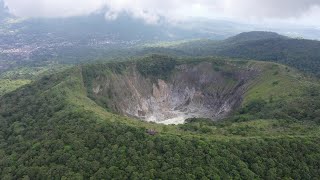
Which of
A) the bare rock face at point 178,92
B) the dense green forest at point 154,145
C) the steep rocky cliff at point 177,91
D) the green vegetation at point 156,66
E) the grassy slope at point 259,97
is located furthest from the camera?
the green vegetation at point 156,66

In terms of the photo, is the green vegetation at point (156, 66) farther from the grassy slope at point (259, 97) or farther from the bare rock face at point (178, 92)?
the grassy slope at point (259, 97)

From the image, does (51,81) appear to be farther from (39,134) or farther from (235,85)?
(235,85)

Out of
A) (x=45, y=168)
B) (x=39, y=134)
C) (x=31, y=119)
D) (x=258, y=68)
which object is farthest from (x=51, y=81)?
(x=258, y=68)

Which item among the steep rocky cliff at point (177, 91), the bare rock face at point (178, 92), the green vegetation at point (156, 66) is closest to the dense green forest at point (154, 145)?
the steep rocky cliff at point (177, 91)

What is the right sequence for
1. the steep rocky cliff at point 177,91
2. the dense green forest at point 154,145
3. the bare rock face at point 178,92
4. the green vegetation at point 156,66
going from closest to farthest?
the dense green forest at point 154,145 < the steep rocky cliff at point 177,91 < the bare rock face at point 178,92 < the green vegetation at point 156,66

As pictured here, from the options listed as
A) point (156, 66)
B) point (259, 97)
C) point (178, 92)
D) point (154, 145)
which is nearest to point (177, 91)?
point (178, 92)

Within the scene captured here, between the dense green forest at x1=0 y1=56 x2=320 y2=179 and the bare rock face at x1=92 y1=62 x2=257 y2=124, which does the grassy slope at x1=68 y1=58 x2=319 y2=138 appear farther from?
the bare rock face at x1=92 y1=62 x2=257 y2=124
